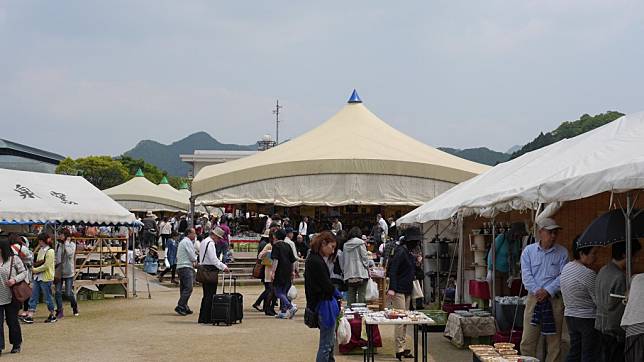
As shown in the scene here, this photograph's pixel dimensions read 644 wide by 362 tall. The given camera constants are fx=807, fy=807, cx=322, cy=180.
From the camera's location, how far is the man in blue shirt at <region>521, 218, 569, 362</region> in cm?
809

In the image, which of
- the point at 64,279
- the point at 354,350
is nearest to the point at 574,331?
the point at 354,350

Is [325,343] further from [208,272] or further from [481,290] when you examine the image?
[208,272]

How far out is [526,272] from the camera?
327 inches

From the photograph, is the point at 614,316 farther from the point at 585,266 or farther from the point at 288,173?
the point at 288,173

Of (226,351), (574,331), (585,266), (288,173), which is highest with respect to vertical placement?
(288,173)

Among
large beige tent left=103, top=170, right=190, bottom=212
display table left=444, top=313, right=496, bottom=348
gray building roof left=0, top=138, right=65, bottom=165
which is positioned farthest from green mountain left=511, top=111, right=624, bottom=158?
display table left=444, top=313, right=496, bottom=348

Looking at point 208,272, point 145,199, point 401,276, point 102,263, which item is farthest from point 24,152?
point 401,276

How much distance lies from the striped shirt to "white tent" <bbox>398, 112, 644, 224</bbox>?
0.64m

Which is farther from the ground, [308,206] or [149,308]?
[308,206]

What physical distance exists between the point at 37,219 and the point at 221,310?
4.61 meters

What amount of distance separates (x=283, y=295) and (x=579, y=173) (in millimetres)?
7842

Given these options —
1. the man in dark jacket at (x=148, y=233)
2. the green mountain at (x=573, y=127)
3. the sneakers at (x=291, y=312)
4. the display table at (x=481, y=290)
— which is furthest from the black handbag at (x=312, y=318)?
the green mountain at (x=573, y=127)

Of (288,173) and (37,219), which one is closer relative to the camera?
(37,219)

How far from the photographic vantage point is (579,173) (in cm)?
714
